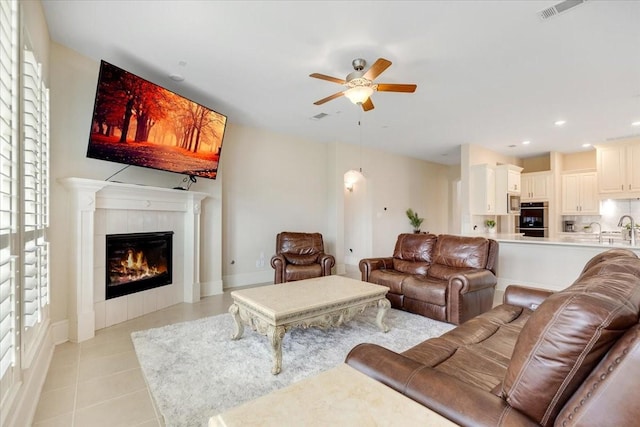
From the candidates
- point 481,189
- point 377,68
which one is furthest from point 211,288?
point 481,189

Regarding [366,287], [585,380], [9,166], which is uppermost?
[9,166]

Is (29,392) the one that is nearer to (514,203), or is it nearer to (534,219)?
(514,203)

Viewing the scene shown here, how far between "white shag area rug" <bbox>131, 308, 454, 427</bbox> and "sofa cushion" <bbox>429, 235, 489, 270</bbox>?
883mm

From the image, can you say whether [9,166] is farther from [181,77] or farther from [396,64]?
[396,64]

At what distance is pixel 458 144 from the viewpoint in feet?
21.4

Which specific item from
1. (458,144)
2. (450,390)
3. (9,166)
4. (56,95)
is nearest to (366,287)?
(450,390)

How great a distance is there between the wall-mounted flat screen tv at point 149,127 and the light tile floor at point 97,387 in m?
1.80

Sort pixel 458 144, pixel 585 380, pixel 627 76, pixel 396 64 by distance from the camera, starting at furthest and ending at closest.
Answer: pixel 458 144, pixel 627 76, pixel 396 64, pixel 585 380

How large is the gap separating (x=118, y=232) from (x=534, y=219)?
8.53 metres

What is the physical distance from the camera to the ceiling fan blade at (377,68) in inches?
99.8

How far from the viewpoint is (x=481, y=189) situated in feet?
21.1

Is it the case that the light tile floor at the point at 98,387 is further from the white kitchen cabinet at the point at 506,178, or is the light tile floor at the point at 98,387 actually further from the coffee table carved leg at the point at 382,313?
the white kitchen cabinet at the point at 506,178

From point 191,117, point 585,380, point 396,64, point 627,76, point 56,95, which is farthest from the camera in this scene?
point 191,117

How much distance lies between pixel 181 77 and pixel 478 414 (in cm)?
400
